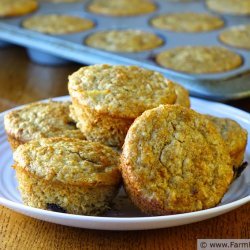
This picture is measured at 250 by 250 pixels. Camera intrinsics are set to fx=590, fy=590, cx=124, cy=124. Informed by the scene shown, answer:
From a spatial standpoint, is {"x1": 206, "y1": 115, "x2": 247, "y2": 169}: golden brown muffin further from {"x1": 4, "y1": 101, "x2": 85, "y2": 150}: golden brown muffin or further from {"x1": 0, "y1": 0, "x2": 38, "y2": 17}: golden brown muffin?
{"x1": 0, "y1": 0, "x2": 38, "y2": 17}: golden brown muffin

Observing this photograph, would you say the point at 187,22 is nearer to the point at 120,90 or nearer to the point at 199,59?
the point at 199,59

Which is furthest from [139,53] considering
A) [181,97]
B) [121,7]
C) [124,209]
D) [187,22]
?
[124,209]

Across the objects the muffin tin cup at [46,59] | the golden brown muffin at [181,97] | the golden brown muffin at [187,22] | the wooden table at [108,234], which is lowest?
the muffin tin cup at [46,59]

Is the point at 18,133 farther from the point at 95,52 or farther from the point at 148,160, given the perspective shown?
the point at 95,52

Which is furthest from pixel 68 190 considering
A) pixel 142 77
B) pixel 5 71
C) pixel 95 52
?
pixel 5 71

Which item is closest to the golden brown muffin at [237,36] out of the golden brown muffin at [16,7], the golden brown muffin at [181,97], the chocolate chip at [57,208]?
the golden brown muffin at [181,97]

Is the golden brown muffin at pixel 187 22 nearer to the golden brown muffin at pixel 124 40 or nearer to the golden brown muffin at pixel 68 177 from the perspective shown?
the golden brown muffin at pixel 124 40
